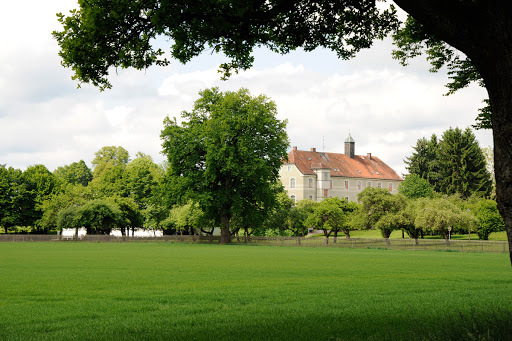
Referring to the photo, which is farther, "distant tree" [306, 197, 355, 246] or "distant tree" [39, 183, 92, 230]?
"distant tree" [39, 183, 92, 230]

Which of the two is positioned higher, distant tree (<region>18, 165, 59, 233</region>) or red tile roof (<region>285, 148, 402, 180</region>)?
red tile roof (<region>285, 148, 402, 180</region>)

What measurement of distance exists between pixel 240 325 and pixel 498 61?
18.0 ft

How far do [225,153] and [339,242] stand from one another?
16372 mm

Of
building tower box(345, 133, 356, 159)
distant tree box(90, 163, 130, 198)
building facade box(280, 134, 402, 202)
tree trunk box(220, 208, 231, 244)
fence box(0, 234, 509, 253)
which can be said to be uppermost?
building tower box(345, 133, 356, 159)

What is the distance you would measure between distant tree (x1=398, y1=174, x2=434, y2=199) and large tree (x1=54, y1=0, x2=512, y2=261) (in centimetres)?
8249

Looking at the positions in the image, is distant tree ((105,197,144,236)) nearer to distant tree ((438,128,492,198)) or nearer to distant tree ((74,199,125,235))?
distant tree ((74,199,125,235))

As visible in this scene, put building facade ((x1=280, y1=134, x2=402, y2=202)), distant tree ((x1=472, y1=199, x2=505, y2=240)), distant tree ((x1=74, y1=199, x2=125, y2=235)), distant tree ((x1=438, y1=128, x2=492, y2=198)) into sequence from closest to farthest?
distant tree ((x1=472, y1=199, x2=505, y2=240))
distant tree ((x1=74, y1=199, x2=125, y2=235))
distant tree ((x1=438, y1=128, x2=492, y2=198))
building facade ((x1=280, y1=134, x2=402, y2=202))

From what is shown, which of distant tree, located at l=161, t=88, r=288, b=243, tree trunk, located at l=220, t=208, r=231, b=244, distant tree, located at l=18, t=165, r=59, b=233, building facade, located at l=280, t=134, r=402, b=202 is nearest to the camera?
distant tree, located at l=161, t=88, r=288, b=243

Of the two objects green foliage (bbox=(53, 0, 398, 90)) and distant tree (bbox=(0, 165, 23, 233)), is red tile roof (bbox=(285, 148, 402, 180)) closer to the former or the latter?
distant tree (bbox=(0, 165, 23, 233))

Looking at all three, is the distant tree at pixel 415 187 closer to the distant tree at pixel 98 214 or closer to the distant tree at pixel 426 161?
the distant tree at pixel 426 161

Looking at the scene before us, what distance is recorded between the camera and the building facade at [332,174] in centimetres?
11269

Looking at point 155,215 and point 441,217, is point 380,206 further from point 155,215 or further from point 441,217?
→ point 155,215

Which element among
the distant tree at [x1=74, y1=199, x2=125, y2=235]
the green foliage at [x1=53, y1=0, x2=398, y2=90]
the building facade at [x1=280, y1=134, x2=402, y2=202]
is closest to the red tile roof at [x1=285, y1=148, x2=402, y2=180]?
the building facade at [x1=280, y1=134, x2=402, y2=202]

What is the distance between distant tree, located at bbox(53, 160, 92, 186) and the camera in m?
127
